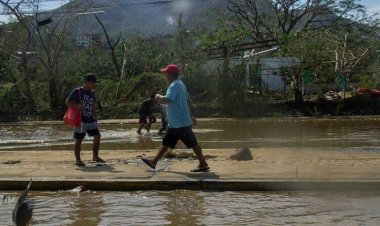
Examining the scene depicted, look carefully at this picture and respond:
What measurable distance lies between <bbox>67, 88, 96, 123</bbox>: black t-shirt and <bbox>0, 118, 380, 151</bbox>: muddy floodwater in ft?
13.4

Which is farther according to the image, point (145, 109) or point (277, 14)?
point (277, 14)

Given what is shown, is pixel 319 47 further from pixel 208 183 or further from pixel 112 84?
pixel 208 183

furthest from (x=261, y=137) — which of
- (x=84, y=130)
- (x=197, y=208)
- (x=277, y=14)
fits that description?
(x=277, y=14)

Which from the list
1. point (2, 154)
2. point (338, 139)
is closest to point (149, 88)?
point (338, 139)

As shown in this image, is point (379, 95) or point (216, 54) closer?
point (379, 95)

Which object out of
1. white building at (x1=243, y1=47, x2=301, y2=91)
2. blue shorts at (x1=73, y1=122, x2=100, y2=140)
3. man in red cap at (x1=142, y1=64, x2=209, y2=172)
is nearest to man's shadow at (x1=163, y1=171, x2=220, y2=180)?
man in red cap at (x1=142, y1=64, x2=209, y2=172)

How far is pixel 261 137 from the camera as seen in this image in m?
16.6

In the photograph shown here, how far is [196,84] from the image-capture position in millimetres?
28203

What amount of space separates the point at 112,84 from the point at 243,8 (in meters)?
20.6

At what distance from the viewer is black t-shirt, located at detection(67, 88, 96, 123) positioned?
9797 millimetres

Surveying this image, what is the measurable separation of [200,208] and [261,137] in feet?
32.7

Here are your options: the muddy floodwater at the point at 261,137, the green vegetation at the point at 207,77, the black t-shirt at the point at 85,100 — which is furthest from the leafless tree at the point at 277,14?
the black t-shirt at the point at 85,100

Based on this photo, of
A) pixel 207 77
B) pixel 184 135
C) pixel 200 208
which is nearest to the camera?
pixel 200 208

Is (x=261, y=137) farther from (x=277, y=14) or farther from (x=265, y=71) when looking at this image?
(x=277, y=14)
